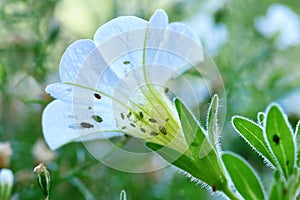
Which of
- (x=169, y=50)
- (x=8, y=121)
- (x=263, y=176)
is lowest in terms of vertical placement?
(x=8, y=121)

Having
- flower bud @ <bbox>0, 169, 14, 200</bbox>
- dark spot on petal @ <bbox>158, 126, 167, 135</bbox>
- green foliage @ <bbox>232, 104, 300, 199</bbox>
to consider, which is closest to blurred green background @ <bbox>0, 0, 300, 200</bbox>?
flower bud @ <bbox>0, 169, 14, 200</bbox>

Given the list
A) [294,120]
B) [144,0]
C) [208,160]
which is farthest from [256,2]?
[208,160]

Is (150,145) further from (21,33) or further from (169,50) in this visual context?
(21,33)

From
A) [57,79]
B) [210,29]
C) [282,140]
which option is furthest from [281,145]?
[210,29]

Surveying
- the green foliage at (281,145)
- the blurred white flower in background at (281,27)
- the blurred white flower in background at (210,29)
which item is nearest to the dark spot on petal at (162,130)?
the green foliage at (281,145)

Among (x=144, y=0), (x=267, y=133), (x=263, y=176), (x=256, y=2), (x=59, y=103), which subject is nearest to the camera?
(x=267, y=133)

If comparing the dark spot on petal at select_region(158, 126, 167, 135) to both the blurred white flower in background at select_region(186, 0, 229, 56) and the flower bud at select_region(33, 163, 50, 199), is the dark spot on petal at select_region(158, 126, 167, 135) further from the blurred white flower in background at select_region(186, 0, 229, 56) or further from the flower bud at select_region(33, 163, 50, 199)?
the blurred white flower in background at select_region(186, 0, 229, 56)

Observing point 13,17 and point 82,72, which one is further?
point 13,17
